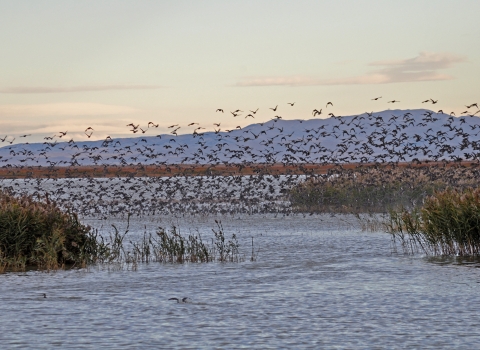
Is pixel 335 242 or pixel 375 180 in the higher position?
pixel 375 180

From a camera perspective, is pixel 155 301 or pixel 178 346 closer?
pixel 178 346

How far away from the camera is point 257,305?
60.8 ft

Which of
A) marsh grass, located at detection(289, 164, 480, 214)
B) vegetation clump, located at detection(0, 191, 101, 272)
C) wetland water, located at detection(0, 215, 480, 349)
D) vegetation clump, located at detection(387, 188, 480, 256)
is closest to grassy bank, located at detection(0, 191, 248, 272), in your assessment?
vegetation clump, located at detection(0, 191, 101, 272)

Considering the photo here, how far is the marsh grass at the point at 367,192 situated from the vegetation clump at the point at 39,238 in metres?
25.5

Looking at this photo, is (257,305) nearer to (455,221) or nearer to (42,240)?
(42,240)

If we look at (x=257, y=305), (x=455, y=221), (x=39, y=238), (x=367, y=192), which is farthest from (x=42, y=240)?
(x=367, y=192)

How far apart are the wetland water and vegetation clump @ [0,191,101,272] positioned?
571mm

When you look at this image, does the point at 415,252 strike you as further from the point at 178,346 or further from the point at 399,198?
the point at 399,198

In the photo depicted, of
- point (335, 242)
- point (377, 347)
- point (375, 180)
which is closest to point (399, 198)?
point (375, 180)

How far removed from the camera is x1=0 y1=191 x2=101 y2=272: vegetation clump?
23.8 meters

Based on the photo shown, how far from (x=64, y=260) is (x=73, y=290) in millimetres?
4386

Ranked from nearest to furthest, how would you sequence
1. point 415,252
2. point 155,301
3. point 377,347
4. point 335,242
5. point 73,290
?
point 377,347, point 155,301, point 73,290, point 415,252, point 335,242

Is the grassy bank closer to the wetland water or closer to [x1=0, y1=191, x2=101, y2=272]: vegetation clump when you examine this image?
[x1=0, y1=191, x2=101, y2=272]: vegetation clump

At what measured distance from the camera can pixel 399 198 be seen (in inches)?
1961
